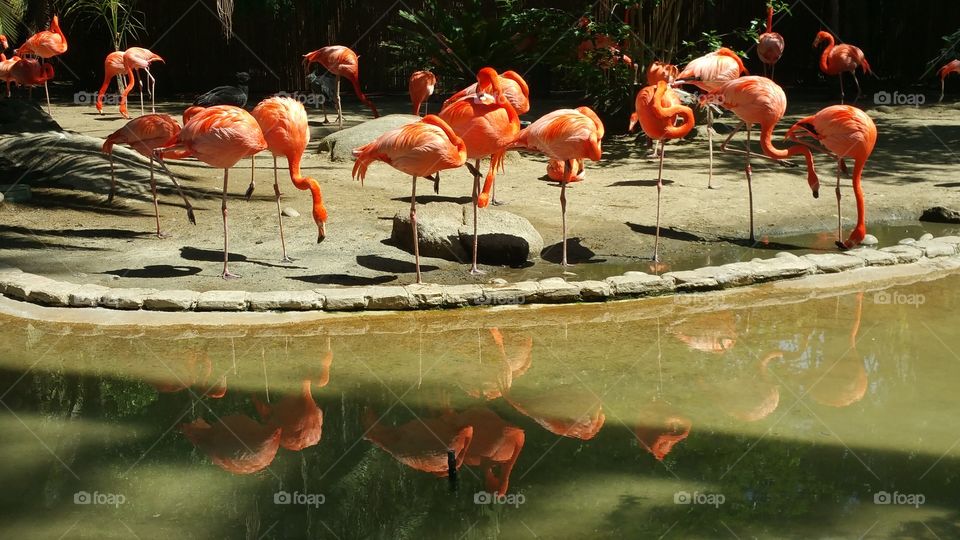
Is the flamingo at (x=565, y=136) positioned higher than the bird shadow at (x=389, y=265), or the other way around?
the flamingo at (x=565, y=136)

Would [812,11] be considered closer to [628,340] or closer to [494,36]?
[494,36]

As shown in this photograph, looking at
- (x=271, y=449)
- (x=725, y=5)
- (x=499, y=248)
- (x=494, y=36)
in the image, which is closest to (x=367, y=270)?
(x=499, y=248)

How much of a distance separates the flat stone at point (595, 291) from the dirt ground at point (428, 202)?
647mm

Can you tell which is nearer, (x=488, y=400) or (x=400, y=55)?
(x=488, y=400)

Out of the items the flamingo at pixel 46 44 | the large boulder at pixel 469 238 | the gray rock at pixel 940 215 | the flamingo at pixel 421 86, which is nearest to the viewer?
the large boulder at pixel 469 238

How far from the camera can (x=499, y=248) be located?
748 cm

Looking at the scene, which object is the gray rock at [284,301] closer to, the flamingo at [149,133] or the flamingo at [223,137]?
the flamingo at [223,137]

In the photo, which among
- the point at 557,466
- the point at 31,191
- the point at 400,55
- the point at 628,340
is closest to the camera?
the point at 557,466

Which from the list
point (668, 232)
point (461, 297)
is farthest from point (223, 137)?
point (668, 232)

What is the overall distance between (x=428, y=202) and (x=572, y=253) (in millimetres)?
1704

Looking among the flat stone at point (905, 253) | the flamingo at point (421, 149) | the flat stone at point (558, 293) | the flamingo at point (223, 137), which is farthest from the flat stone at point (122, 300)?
the flat stone at point (905, 253)

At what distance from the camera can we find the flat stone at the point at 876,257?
7180 mm

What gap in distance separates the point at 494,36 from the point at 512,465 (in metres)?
9.74

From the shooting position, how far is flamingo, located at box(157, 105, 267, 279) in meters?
6.82
